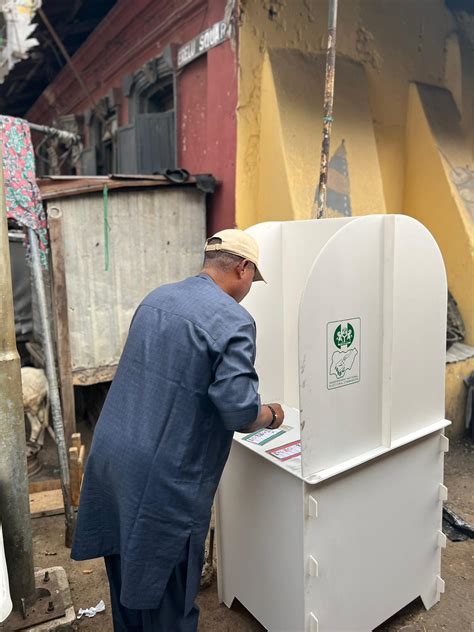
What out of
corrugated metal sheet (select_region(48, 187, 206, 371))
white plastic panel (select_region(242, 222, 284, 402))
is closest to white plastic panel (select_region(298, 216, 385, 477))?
white plastic panel (select_region(242, 222, 284, 402))

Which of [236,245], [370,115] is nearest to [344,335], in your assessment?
[236,245]

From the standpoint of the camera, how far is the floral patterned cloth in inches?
124

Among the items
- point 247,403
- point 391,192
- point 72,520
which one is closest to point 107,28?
point 391,192

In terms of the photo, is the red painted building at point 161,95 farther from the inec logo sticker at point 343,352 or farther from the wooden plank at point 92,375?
the inec logo sticker at point 343,352

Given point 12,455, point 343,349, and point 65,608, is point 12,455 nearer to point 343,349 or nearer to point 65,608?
point 65,608

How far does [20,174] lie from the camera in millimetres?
3252

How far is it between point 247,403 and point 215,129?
3834mm

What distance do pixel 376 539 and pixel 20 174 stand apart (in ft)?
10.0

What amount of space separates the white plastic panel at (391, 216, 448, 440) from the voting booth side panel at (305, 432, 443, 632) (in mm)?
189

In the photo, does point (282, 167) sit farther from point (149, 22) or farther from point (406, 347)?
point (149, 22)

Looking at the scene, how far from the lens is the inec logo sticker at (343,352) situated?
6.75 ft

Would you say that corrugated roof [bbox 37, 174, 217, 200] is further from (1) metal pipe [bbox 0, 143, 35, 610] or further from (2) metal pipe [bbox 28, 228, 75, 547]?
(1) metal pipe [bbox 0, 143, 35, 610]

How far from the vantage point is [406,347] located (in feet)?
7.64

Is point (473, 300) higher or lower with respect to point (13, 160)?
lower
